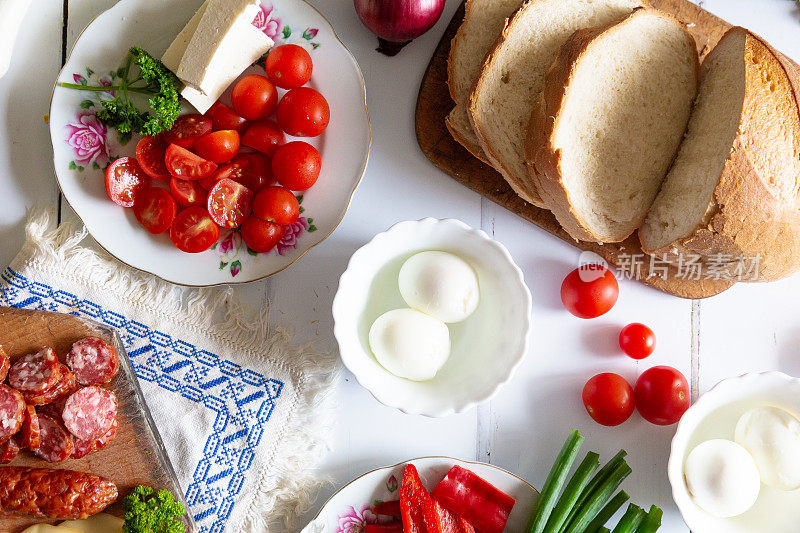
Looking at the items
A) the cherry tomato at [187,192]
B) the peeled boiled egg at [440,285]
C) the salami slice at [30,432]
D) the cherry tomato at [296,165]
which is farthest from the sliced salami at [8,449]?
the peeled boiled egg at [440,285]

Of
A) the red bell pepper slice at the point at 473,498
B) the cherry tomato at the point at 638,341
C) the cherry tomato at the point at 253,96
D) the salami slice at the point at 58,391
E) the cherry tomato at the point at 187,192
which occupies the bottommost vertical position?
the salami slice at the point at 58,391

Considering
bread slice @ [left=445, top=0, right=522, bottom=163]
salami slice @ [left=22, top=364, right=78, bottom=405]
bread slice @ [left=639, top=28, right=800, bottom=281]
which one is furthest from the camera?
A: bread slice @ [left=445, top=0, right=522, bottom=163]

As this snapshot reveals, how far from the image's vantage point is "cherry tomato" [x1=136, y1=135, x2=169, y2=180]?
5.92ft

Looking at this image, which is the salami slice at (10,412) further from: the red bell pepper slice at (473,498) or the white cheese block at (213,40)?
the red bell pepper slice at (473,498)

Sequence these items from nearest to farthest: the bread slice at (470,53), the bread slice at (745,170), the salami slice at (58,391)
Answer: the bread slice at (745,170) → the salami slice at (58,391) → the bread slice at (470,53)

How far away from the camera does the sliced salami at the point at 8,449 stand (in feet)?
5.57

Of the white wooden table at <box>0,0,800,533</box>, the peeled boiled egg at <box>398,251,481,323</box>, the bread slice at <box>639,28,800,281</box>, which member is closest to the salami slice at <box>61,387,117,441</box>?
the white wooden table at <box>0,0,800,533</box>

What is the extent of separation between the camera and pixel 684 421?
176 cm

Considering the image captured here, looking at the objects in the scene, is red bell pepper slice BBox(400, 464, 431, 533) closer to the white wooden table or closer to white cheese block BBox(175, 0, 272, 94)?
the white wooden table

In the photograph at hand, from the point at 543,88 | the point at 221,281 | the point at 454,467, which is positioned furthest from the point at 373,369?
the point at 543,88

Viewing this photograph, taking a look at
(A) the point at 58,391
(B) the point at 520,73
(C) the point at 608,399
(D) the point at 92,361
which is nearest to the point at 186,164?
(D) the point at 92,361

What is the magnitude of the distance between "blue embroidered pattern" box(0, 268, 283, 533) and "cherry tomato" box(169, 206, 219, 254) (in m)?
0.26

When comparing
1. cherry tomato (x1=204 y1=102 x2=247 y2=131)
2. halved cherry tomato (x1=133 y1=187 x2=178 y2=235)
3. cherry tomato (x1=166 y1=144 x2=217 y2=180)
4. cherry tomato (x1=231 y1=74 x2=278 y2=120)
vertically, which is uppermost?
cherry tomato (x1=231 y1=74 x2=278 y2=120)

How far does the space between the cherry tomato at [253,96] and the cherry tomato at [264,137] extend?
3cm
